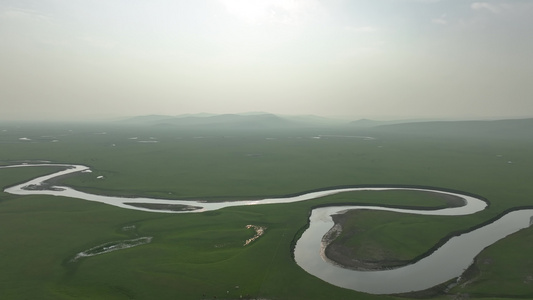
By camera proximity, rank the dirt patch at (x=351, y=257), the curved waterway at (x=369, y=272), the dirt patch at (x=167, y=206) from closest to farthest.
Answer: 1. the curved waterway at (x=369, y=272)
2. the dirt patch at (x=351, y=257)
3. the dirt patch at (x=167, y=206)

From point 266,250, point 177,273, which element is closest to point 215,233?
point 266,250

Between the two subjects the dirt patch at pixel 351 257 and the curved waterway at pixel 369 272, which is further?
the dirt patch at pixel 351 257

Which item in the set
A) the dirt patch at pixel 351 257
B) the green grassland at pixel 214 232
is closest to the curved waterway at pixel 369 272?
the dirt patch at pixel 351 257

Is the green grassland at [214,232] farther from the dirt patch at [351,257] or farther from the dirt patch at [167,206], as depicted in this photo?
the dirt patch at [167,206]

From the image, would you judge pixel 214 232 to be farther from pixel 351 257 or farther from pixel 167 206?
pixel 351 257

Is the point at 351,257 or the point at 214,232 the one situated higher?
the point at 214,232

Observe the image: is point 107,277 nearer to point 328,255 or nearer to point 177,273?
point 177,273

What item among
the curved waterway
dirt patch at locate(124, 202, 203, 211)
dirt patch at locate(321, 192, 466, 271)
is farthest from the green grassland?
dirt patch at locate(124, 202, 203, 211)

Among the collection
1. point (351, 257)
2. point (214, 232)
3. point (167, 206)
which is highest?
point (167, 206)

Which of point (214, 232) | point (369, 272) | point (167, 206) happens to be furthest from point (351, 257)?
point (167, 206)
